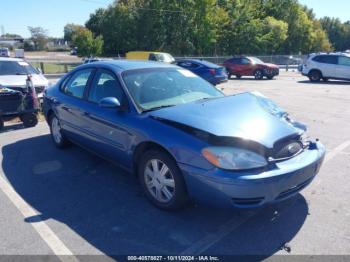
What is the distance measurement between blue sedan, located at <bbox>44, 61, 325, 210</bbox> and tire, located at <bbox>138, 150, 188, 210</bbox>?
11mm

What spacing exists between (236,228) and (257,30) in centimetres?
4794

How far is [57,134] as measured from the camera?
6066 mm

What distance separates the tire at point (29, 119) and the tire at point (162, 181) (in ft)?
15.8

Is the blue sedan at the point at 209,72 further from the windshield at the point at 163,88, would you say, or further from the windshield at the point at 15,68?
the windshield at the point at 163,88

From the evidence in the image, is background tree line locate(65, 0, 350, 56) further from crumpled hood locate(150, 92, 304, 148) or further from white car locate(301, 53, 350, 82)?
crumpled hood locate(150, 92, 304, 148)

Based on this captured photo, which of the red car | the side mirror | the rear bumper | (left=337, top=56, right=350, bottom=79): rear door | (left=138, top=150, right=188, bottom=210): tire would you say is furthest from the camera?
the red car

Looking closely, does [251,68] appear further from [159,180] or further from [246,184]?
[246,184]

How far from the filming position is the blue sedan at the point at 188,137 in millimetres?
3248

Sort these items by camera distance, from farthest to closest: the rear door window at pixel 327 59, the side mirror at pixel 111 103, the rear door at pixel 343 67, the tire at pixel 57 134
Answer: the rear door window at pixel 327 59 < the rear door at pixel 343 67 < the tire at pixel 57 134 < the side mirror at pixel 111 103

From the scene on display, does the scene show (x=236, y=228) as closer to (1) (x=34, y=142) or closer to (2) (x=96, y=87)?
(2) (x=96, y=87)

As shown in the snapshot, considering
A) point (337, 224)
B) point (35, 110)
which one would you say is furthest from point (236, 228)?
point (35, 110)

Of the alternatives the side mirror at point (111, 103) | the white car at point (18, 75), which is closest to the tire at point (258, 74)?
the white car at point (18, 75)

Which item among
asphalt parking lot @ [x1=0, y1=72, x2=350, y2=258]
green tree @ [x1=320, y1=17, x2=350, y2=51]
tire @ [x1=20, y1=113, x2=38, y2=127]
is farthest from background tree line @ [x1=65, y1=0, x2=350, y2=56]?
green tree @ [x1=320, y1=17, x2=350, y2=51]

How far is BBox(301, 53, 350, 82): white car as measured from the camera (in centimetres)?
1969
